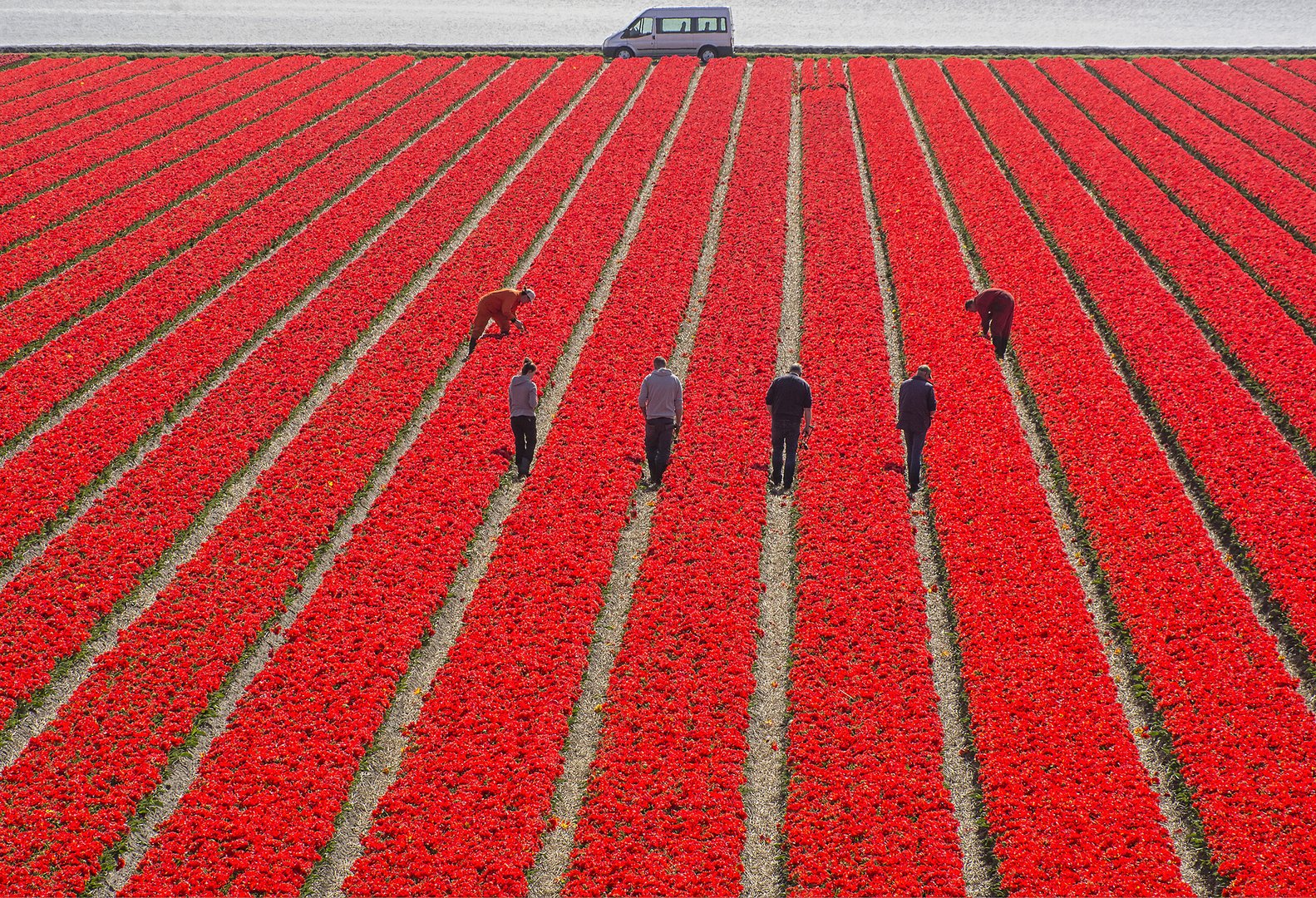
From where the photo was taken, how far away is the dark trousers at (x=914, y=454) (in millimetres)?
16328

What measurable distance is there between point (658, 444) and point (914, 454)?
4211 millimetres

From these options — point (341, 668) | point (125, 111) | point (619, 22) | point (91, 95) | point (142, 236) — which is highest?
point (619, 22)

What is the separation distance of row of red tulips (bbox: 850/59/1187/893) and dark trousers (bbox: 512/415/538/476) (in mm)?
6728

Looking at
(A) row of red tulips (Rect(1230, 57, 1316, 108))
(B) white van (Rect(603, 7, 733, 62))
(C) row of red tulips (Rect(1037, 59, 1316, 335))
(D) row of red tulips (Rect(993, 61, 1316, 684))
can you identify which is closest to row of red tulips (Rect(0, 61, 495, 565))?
(B) white van (Rect(603, 7, 733, 62))

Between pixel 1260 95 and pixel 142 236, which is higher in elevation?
pixel 1260 95

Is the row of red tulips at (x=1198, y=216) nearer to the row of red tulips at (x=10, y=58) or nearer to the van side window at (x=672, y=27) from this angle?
the van side window at (x=672, y=27)

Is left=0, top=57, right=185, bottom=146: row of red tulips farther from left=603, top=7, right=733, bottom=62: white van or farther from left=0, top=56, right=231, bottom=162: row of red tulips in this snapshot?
left=603, top=7, right=733, bottom=62: white van

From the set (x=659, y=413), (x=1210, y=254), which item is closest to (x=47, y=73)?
(x=659, y=413)

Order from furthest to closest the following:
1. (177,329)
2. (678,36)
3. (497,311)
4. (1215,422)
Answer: (678,36) < (177,329) < (497,311) < (1215,422)

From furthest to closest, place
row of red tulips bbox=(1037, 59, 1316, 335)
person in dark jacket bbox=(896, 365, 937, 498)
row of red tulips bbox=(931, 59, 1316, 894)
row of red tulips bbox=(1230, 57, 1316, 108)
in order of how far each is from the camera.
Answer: row of red tulips bbox=(1230, 57, 1316, 108)
row of red tulips bbox=(1037, 59, 1316, 335)
person in dark jacket bbox=(896, 365, 937, 498)
row of red tulips bbox=(931, 59, 1316, 894)

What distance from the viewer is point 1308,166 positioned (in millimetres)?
33062

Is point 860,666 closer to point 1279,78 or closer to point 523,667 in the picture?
point 523,667

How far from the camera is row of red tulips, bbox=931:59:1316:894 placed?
10297 millimetres

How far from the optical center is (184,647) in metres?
13.1
